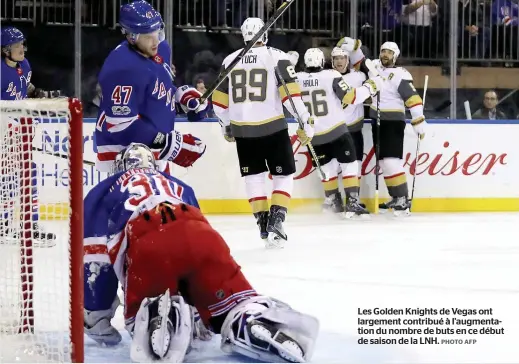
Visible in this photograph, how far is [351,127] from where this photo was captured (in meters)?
7.78

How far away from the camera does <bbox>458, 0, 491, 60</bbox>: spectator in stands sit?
8539mm

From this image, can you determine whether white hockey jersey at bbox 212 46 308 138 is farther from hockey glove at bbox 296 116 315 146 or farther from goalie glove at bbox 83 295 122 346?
goalie glove at bbox 83 295 122 346

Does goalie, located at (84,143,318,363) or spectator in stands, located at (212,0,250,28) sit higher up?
spectator in stands, located at (212,0,250,28)

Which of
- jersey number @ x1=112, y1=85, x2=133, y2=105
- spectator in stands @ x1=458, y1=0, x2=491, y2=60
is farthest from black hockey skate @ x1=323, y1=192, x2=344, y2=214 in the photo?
jersey number @ x1=112, y1=85, x2=133, y2=105

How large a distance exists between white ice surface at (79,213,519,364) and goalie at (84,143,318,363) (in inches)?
5.5

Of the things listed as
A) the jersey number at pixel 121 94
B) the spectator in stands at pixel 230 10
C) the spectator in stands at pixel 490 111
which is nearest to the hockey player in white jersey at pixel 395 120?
the spectator in stands at pixel 490 111

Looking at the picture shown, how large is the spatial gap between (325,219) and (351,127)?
0.82m

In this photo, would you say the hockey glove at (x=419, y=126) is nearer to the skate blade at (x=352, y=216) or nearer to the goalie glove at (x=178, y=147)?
the skate blade at (x=352, y=216)

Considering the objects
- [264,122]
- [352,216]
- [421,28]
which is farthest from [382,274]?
[421,28]

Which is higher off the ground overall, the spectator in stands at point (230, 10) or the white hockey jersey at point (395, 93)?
the spectator in stands at point (230, 10)

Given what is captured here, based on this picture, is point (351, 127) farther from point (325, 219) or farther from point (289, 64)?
point (289, 64)

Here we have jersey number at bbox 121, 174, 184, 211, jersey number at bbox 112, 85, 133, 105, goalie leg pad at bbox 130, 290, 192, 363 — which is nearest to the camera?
goalie leg pad at bbox 130, 290, 192, 363

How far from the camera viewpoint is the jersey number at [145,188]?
2.97 metres

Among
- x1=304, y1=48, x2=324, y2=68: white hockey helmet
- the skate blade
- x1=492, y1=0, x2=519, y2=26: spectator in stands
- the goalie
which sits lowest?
the skate blade
